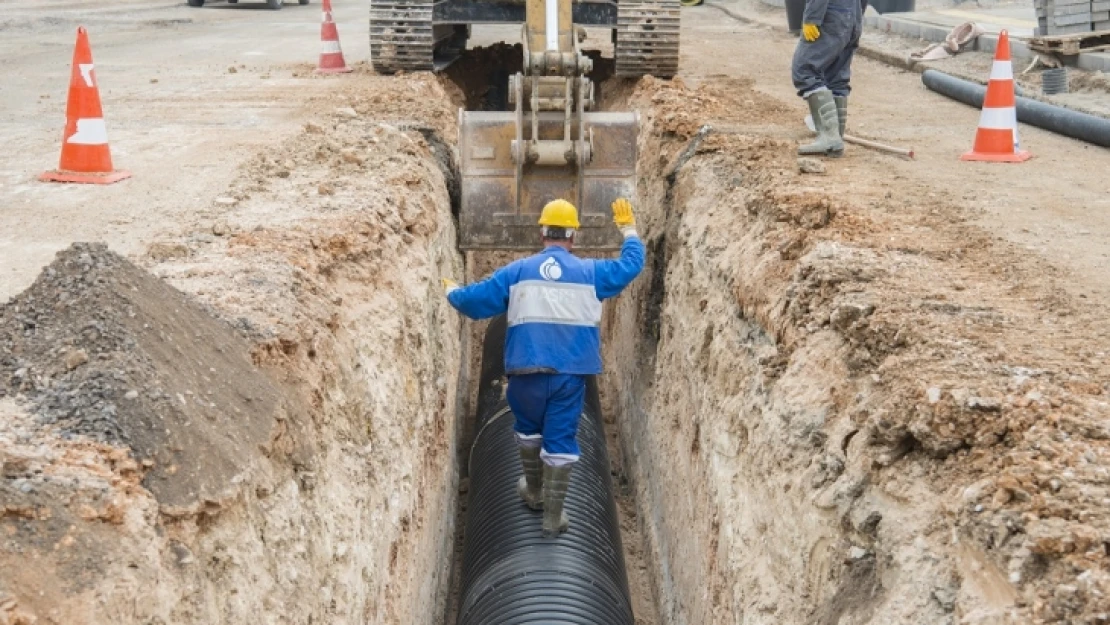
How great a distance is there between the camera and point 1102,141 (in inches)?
309

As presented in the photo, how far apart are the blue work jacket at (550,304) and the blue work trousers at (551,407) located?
0.09 meters

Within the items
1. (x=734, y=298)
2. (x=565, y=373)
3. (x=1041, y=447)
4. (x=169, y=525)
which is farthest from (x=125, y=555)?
(x=734, y=298)

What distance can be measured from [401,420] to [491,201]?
2.14 m

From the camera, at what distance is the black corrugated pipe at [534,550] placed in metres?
5.05

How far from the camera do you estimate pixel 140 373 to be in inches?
126

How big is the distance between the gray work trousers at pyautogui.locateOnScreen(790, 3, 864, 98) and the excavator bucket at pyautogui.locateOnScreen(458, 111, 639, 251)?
4.62ft

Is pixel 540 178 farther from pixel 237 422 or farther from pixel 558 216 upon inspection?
pixel 237 422

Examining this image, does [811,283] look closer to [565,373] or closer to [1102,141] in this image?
[565,373]

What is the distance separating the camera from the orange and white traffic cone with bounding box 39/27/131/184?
256 inches

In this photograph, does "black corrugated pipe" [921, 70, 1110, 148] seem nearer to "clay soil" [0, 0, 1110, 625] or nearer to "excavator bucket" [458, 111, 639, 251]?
"clay soil" [0, 0, 1110, 625]

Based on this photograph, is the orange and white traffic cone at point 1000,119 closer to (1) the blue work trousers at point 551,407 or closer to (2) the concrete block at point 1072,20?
(1) the blue work trousers at point 551,407

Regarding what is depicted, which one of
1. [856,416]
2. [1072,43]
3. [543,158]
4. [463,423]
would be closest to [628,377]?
[463,423]

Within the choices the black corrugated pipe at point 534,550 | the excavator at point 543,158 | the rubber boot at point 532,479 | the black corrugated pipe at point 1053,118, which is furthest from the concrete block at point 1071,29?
the rubber boot at point 532,479

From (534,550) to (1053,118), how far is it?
577 centimetres
